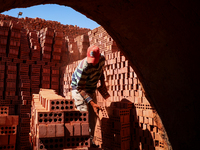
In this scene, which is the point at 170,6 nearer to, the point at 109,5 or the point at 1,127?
the point at 109,5

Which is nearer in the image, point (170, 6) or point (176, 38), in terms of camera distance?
point (170, 6)

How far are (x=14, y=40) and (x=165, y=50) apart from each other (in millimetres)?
8294

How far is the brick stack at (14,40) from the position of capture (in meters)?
9.17

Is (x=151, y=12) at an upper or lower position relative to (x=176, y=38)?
upper

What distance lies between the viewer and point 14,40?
9.25 metres

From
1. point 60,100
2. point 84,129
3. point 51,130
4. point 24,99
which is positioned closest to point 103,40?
point 24,99

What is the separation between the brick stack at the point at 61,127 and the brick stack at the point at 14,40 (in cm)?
644

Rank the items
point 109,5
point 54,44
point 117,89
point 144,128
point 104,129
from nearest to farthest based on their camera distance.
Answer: point 109,5, point 144,128, point 104,129, point 117,89, point 54,44

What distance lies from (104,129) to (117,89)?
1.29m

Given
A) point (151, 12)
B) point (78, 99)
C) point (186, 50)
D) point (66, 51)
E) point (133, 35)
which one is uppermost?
point (66, 51)

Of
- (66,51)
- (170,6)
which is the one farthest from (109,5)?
(66,51)

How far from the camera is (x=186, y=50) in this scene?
2.68 metres

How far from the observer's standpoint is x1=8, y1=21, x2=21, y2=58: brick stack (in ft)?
30.1

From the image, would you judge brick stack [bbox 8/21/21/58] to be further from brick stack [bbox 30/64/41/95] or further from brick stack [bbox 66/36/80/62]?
brick stack [bbox 66/36/80/62]
